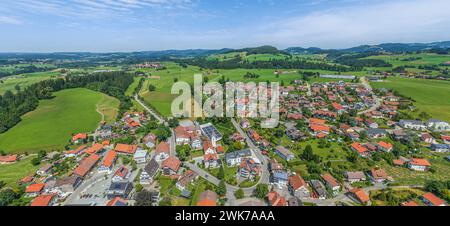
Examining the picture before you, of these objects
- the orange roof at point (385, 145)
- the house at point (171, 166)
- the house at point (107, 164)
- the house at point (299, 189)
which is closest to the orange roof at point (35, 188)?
the house at point (107, 164)

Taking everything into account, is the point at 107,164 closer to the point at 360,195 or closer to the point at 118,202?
the point at 118,202

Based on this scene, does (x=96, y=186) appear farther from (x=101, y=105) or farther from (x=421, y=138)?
(x=421, y=138)

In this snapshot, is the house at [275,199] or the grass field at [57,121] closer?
the house at [275,199]

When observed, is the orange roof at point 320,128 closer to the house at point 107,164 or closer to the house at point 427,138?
the house at point 427,138

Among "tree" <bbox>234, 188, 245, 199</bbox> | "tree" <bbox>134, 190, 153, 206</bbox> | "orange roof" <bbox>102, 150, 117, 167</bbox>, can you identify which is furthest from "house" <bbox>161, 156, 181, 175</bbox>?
"tree" <bbox>234, 188, 245, 199</bbox>

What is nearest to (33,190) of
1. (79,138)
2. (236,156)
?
(79,138)
